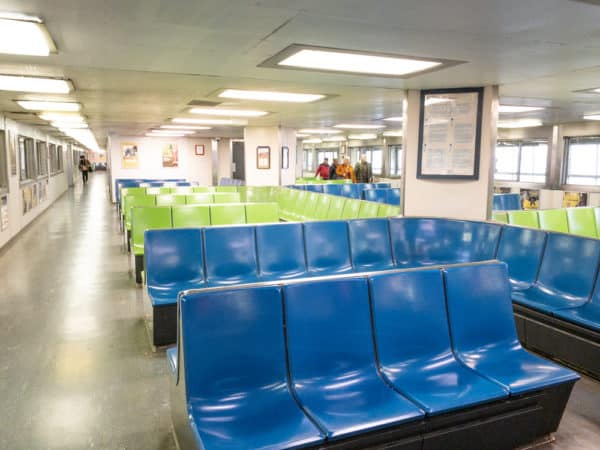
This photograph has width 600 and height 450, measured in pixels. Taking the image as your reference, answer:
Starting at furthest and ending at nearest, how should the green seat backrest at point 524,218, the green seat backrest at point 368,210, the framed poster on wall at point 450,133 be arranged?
the green seat backrest at point 368,210 < the green seat backrest at point 524,218 < the framed poster on wall at point 450,133

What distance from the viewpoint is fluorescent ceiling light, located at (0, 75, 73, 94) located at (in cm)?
490

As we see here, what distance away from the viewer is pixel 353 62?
3.97 m

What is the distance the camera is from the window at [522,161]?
12570 millimetres

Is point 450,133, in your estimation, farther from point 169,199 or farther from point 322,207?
point 169,199

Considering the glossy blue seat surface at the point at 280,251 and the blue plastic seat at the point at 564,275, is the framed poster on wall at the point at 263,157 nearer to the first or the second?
the glossy blue seat surface at the point at 280,251

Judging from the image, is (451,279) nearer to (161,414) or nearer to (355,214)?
(161,414)

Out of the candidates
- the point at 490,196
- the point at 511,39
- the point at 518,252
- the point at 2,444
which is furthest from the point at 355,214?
the point at 2,444

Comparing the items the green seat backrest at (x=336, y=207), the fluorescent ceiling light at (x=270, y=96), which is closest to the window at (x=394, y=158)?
the green seat backrest at (x=336, y=207)

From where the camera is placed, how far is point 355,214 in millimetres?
6980

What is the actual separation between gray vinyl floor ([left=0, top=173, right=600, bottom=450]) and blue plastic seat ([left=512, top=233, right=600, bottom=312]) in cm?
67

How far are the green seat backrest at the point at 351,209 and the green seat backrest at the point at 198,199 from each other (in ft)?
7.99

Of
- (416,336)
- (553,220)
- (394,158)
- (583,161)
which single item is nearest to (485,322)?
(416,336)

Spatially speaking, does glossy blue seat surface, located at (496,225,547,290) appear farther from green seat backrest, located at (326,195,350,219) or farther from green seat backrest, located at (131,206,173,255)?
green seat backrest, located at (131,206,173,255)

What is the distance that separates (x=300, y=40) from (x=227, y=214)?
11.3 feet
